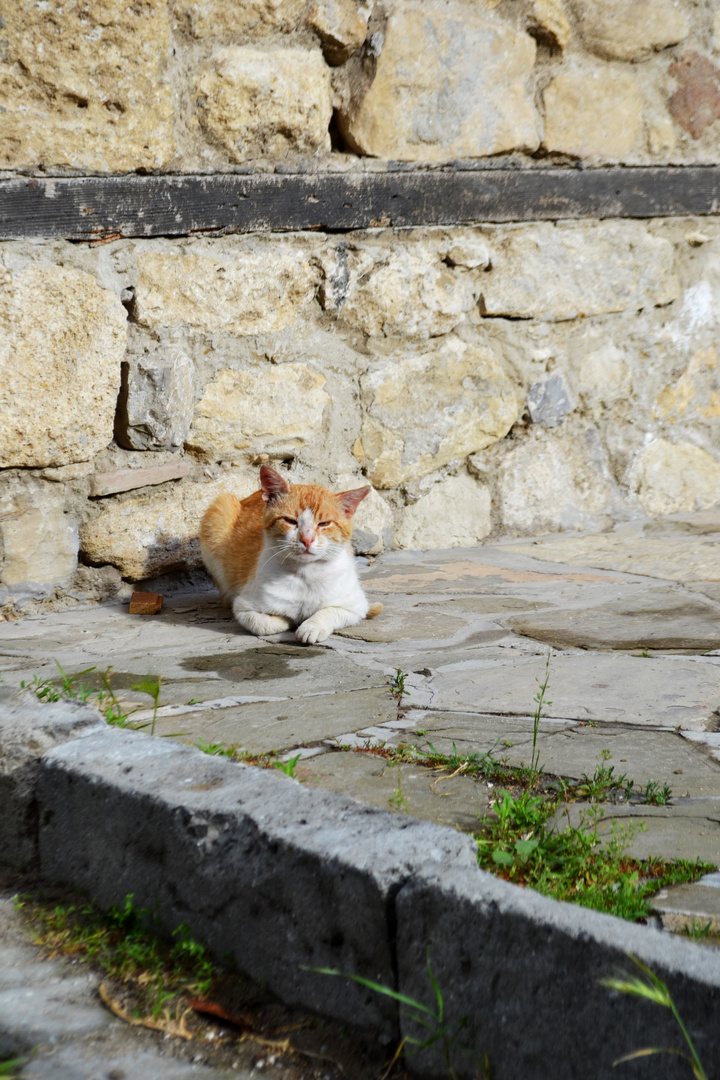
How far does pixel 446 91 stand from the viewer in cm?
429

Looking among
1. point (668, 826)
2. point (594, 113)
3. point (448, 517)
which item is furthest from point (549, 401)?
point (668, 826)

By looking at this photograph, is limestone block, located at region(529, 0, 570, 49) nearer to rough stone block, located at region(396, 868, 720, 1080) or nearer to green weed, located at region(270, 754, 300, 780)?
green weed, located at region(270, 754, 300, 780)

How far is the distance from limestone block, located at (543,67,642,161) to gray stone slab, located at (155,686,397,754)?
317 centimetres

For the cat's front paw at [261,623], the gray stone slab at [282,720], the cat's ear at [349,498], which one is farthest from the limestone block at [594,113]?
the gray stone slab at [282,720]

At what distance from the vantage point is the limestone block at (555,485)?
15.7 ft

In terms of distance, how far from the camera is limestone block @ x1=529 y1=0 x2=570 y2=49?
443cm

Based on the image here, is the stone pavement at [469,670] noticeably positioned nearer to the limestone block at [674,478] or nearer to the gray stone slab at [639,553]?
the gray stone slab at [639,553]

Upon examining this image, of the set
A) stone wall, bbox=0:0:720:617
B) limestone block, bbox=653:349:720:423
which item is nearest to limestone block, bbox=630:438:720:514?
stone wall, bbox=0:0:720:617

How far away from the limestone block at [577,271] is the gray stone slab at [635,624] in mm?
1673

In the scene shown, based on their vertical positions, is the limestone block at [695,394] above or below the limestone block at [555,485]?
above

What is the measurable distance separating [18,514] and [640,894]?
2.87 meters

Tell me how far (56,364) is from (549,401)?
2369 millimetres

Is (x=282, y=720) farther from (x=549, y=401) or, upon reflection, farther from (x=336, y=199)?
(x=549, y=401)

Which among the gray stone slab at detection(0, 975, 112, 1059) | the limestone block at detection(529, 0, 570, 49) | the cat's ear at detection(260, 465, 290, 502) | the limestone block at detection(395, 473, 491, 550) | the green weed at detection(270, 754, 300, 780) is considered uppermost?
the limestone block at detection(529, 0, 570, 49)
